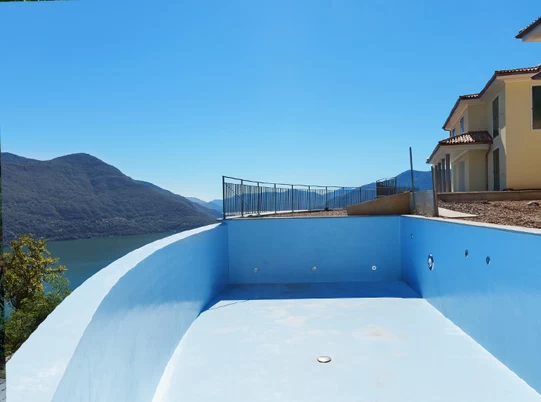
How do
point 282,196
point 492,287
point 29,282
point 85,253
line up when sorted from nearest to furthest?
point 492,287
point 282,196
point 29,282
point 85,253

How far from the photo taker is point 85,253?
54531mm

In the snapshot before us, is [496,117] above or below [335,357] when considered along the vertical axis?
above

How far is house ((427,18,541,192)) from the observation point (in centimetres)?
1398

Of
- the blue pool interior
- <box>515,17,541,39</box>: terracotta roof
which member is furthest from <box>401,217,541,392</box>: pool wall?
<box>515,17,541,39</box>: terracotta roof

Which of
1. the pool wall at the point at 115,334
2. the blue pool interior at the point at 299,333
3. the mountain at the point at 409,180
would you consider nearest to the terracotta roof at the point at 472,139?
the mountain at the point at 409,180

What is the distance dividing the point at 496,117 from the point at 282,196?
9.71 meters

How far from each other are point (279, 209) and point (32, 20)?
61.8 feet

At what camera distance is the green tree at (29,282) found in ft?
94.3

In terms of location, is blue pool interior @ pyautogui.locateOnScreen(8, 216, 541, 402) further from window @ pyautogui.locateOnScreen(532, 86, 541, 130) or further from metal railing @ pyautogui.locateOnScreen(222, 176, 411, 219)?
window @ pyautogui.locateOnScreen(532, 86, 541, 130)

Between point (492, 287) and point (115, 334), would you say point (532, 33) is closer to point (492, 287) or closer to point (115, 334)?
point (492, 287)

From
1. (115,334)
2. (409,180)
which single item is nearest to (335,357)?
(115,334)

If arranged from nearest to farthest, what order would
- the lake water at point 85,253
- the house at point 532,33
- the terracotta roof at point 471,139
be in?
1. the house at point 532,33
2. the terracotta roof at point 471,139
3. the lake water at point 85,253

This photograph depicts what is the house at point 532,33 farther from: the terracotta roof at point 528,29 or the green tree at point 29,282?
the green tree at point 29,282

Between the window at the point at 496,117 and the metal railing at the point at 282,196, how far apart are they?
14.7 ft
